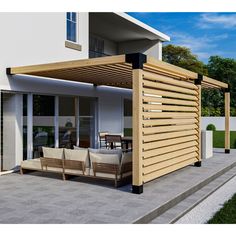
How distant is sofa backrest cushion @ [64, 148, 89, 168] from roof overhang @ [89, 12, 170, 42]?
27.2ft

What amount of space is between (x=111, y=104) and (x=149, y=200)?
935 centimetres

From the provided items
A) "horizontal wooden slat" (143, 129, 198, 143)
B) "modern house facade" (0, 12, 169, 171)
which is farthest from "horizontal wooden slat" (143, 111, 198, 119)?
"modern house facade" (0, 12, 169, 171)

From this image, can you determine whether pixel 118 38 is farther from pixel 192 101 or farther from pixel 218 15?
pixel 218 15

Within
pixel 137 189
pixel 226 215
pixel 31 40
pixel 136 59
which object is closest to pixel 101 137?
pixel 31 40

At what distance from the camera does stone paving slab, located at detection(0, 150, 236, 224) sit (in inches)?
221

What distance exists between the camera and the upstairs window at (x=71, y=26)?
12320 millimetres

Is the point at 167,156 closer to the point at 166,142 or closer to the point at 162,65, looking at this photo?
the point at 166,142

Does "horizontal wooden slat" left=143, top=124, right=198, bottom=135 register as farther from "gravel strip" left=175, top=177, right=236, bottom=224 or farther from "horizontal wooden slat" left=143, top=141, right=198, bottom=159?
"gravel strip" left=175, top=177, right=236, bottom=224

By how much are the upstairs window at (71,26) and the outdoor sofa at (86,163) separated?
17.1 feet

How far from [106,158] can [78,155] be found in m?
0.86

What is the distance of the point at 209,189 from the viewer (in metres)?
8.28

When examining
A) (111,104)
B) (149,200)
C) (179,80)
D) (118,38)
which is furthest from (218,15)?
(149,200)

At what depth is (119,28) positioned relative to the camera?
17.3 m
